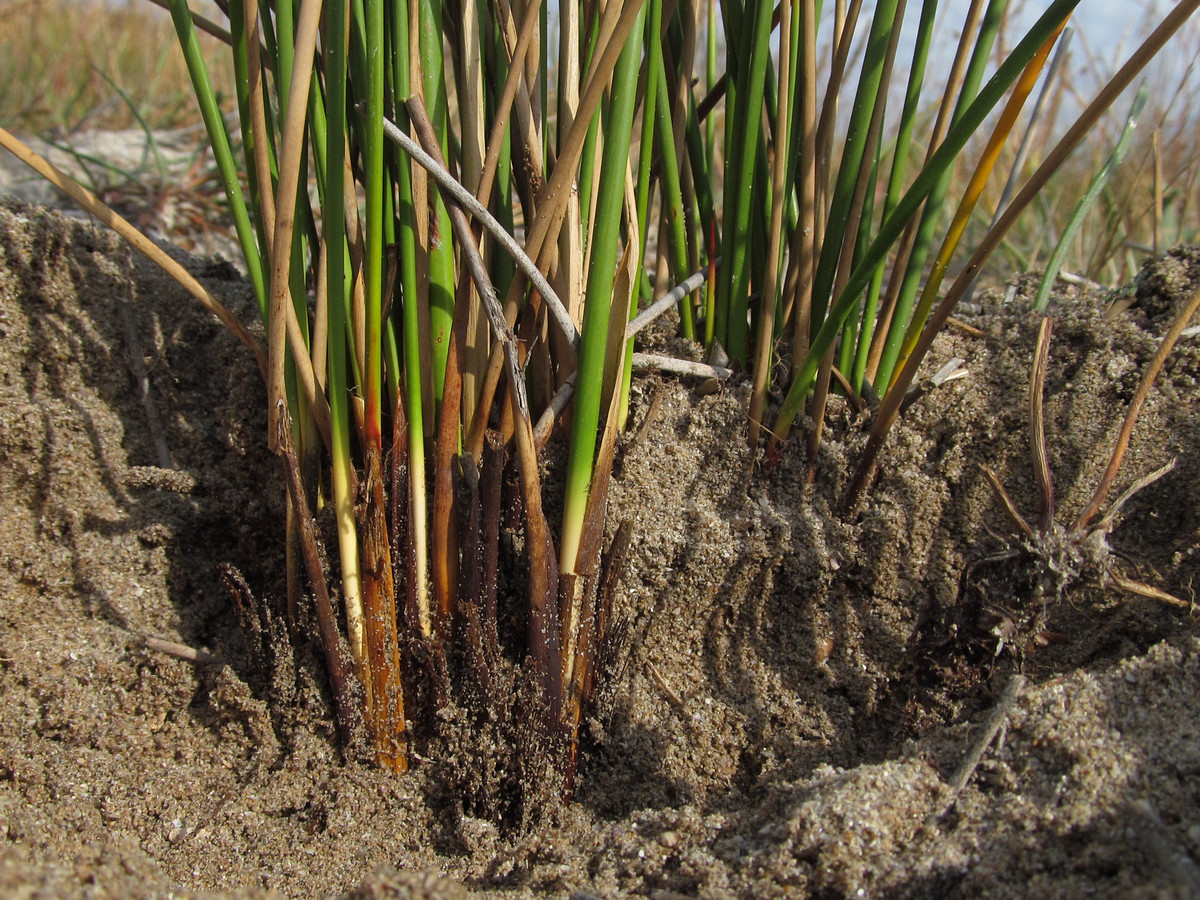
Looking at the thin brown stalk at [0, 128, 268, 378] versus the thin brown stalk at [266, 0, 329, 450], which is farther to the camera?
the thin brown stalk at [0, 128, 268, 378]

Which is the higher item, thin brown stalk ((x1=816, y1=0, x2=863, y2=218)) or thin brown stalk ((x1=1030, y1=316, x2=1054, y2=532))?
thin brown stalk ((x1=816, y1=0, x2=863, y2=218))

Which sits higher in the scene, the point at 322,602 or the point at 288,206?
the point at 288,206

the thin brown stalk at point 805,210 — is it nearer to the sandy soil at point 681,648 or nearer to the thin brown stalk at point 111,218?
the sandy soil at point 681,648

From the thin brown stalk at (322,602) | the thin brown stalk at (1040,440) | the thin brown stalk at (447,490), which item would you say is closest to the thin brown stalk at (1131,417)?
the thin brown stalk at (1040,440)

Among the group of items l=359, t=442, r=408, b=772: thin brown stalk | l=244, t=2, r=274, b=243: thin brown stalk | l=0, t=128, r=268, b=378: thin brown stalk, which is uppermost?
l=244, t=2, r=274, b=243: thin brown stalk

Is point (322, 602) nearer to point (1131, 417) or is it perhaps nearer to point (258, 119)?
point (258, 119)

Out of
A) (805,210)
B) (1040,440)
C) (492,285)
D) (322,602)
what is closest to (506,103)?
(492,285)

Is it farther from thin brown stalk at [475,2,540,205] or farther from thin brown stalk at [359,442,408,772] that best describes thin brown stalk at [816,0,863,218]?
thin brown stalk at [359,442,408,772]

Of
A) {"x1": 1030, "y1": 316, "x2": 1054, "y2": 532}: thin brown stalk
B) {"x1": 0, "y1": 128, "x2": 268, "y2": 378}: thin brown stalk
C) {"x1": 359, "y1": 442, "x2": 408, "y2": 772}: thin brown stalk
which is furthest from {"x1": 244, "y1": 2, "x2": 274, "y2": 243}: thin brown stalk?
{"x1": 1030, "y1": 316, "x2": 1054, "y2": 532}: thin brown stalk

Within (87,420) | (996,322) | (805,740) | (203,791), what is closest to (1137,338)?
(996,322)
